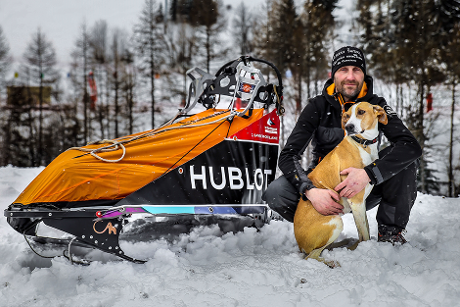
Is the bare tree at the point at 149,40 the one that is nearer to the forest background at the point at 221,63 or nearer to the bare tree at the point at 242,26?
the forest background at the point at 221,63

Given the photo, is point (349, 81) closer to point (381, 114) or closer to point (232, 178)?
point (381, 114)

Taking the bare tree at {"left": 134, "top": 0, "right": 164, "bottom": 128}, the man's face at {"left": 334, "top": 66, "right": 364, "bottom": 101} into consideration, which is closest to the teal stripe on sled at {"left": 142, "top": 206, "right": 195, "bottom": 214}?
the man's face at {"left": 334, "top": 66, "right": 364, "bottom": 101}

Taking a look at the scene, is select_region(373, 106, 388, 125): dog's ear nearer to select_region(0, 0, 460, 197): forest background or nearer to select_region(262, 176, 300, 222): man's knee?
select_region(262, 176, 300, 222): man's knee

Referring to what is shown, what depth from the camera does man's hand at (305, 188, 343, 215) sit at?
1.93m

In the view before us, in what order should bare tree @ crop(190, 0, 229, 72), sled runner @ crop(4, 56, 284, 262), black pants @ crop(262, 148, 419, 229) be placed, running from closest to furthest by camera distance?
sled runner @ crop(4, 56, 284, 262)
black pants @ crop(262, 148, 419, 229)
bare tree @ crop(190, 0, 229, 72)

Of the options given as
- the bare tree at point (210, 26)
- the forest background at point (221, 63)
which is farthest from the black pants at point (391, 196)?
the bare tree at point (210, 26)

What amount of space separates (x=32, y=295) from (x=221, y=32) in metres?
15.1

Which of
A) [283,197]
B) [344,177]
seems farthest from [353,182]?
[283,197]

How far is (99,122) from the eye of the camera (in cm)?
A: 1872

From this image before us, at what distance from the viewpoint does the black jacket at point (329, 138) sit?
2.03 meters

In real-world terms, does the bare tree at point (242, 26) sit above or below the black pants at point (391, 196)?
Answer: above

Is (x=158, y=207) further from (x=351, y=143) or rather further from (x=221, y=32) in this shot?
(x=221, y=32)

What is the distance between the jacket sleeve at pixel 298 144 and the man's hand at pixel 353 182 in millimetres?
327

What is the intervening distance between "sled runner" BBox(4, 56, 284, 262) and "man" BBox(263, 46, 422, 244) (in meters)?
0.37
